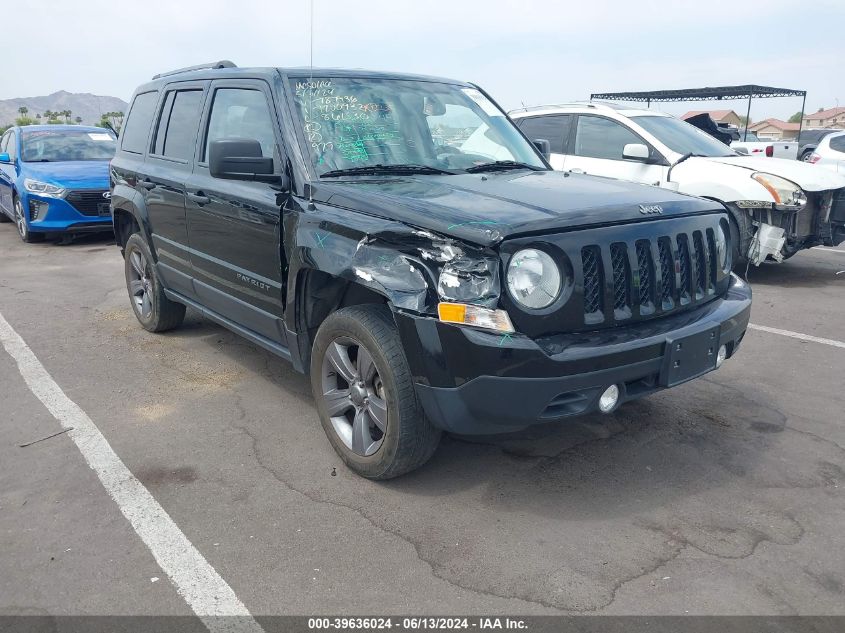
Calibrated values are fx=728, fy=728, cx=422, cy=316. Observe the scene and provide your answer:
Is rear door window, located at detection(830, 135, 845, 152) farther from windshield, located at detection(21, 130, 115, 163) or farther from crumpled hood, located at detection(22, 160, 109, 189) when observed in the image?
windshield, located at detection(21, 130, 115, 163)

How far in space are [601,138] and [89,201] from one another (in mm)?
7177

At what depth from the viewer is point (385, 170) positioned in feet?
12.3

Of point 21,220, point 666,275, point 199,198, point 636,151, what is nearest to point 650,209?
point 666,275

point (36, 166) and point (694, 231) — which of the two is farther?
point (36, 166)

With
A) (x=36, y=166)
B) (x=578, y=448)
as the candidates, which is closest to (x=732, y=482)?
(x=578, y=448)

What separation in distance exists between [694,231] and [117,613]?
285 cm

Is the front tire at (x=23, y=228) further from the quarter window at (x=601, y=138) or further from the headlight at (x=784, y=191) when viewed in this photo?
the headlight at (x=784, y=191)

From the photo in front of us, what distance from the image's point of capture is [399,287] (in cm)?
295

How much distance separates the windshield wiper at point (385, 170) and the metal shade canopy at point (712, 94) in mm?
20865

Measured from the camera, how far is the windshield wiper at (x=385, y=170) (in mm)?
3658

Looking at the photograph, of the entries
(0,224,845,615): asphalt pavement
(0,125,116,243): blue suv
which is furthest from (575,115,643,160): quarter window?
(0,125,116,243): blue suv

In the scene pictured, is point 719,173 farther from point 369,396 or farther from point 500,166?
point 369,396

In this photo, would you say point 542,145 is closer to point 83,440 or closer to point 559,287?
point 559,287

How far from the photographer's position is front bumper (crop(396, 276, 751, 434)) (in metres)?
2.78
